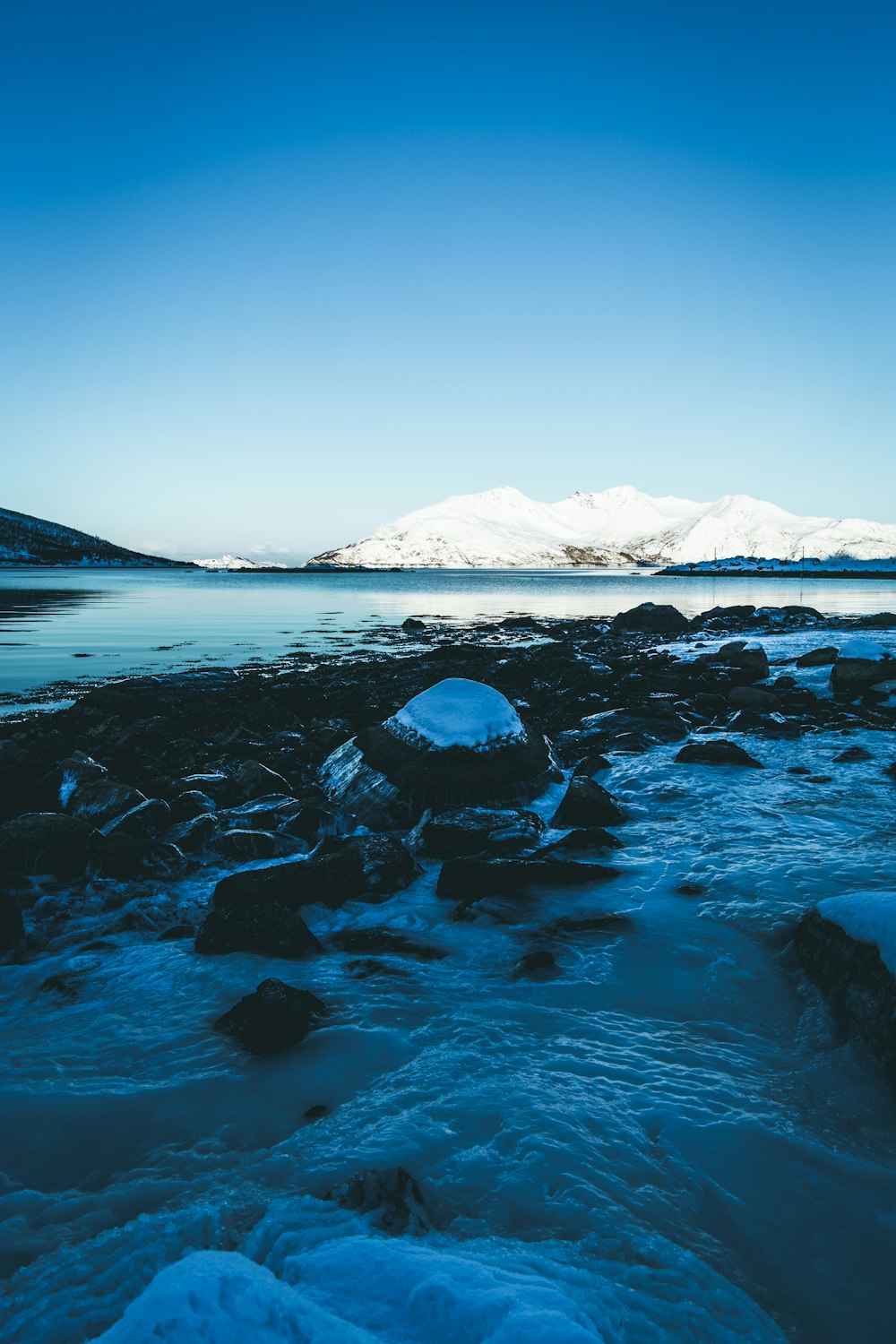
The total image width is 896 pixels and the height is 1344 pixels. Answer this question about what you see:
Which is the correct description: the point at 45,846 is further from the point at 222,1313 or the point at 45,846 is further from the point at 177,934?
the point at 222,1313

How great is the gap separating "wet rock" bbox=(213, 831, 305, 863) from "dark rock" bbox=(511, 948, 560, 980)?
10.1 ft

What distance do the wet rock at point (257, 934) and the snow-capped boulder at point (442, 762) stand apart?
245cm

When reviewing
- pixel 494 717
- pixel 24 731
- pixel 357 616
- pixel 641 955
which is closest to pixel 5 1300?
pixel 641 955

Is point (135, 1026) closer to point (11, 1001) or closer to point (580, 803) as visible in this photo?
point (11, 1001)

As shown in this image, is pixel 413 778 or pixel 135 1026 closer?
pixel 135 1026

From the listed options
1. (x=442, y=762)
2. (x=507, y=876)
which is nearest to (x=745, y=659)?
(x=442, y=762)

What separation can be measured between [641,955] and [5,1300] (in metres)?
3.85

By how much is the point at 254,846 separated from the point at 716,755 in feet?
21.7

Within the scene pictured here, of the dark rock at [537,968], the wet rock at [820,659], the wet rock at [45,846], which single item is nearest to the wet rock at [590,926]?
the dark rock at [537,968]

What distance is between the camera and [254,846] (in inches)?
265

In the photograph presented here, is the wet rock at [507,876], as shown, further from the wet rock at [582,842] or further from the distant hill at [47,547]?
the distant hill at [47,547]

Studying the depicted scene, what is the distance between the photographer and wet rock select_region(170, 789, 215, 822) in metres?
7.50

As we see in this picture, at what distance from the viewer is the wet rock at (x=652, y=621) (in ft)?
117

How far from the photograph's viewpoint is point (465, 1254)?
2436mm
